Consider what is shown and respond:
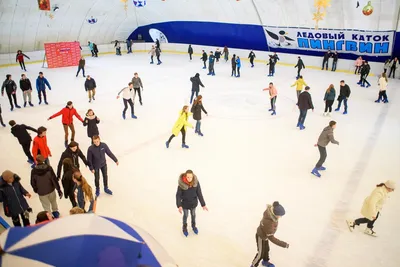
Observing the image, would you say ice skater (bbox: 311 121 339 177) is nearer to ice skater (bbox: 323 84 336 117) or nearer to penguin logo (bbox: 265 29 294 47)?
ice skater (bbox: 323 84 336 117)

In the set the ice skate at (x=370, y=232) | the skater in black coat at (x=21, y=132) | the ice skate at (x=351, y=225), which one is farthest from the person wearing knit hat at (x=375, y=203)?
the skater in black coat at (x=21, y=132)

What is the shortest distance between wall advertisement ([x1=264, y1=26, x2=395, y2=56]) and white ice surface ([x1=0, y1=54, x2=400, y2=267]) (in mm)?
5195

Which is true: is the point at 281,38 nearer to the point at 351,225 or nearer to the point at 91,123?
the point at 91,123

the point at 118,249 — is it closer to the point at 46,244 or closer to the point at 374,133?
the point at 46,244

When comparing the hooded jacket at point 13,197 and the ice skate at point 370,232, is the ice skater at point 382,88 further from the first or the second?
the hooded jacket at point 13,197

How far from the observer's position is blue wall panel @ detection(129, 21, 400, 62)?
22203mm

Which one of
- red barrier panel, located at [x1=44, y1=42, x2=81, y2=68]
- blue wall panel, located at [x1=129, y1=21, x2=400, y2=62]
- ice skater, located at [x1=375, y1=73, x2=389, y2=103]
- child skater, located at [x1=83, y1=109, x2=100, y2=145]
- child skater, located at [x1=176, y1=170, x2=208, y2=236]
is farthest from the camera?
blue wall panel, located at [x1=129, y1=21, x2=400, y2=62]

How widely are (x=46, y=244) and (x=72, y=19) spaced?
76.8 feet

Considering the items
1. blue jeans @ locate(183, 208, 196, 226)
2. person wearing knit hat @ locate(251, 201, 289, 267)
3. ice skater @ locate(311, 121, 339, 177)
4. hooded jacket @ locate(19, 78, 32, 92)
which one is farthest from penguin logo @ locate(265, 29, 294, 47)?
person wearing knit hat @ locate(251, 201, 289, 267)

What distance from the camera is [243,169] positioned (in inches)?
284

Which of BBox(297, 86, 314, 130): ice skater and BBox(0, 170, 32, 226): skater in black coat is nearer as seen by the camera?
BBox(0, 170, 32, 226): skater in black coat

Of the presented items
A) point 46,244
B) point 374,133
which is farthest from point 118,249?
point 374,133

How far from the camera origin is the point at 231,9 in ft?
70.1

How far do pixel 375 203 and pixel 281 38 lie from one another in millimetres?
18746
